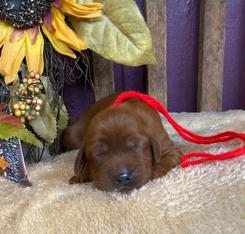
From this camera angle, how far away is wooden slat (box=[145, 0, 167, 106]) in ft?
4.83

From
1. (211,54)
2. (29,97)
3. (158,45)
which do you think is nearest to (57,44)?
(29,97)

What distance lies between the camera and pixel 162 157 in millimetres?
1203

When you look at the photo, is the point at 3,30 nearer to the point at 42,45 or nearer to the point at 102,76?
the point at 42,45

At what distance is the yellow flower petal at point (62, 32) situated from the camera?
1.17 metres

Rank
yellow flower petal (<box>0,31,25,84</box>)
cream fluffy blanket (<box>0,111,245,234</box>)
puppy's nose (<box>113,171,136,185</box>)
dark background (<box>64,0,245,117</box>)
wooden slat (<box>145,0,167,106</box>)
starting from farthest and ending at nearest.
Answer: dark background (<box>64,0,245,117</box>), wooden slat (<box>145,0,167,106</box>), yellow flower petal (<box>0,31,25,84</box>), puppy's nose (<box>113,171,136,185</box>), cream fluffy blanket (<box>0,111,245,234</box>)

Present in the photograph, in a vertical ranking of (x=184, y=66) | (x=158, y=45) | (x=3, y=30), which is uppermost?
(x=3, y=30)

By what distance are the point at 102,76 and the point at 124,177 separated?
0.53 meters

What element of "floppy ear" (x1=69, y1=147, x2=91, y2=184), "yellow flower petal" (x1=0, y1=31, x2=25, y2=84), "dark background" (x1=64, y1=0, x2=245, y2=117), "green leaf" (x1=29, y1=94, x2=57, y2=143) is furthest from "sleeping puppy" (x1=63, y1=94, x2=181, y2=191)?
"dark background" (x1=64, y1=0, x2=245, y2=117)

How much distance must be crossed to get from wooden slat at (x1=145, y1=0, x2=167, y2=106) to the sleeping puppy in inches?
13.3

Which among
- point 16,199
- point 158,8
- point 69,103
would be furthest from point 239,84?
point 16,199

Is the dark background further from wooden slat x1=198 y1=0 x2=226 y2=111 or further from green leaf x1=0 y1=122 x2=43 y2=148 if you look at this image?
green leaf x1=0 y1=122 x2=43 y2=148

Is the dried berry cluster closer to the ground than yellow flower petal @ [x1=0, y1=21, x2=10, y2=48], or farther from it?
closer to the ground

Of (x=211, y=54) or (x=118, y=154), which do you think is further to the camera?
(x=211, y=54)

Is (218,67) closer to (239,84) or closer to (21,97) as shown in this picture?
(239,84)
